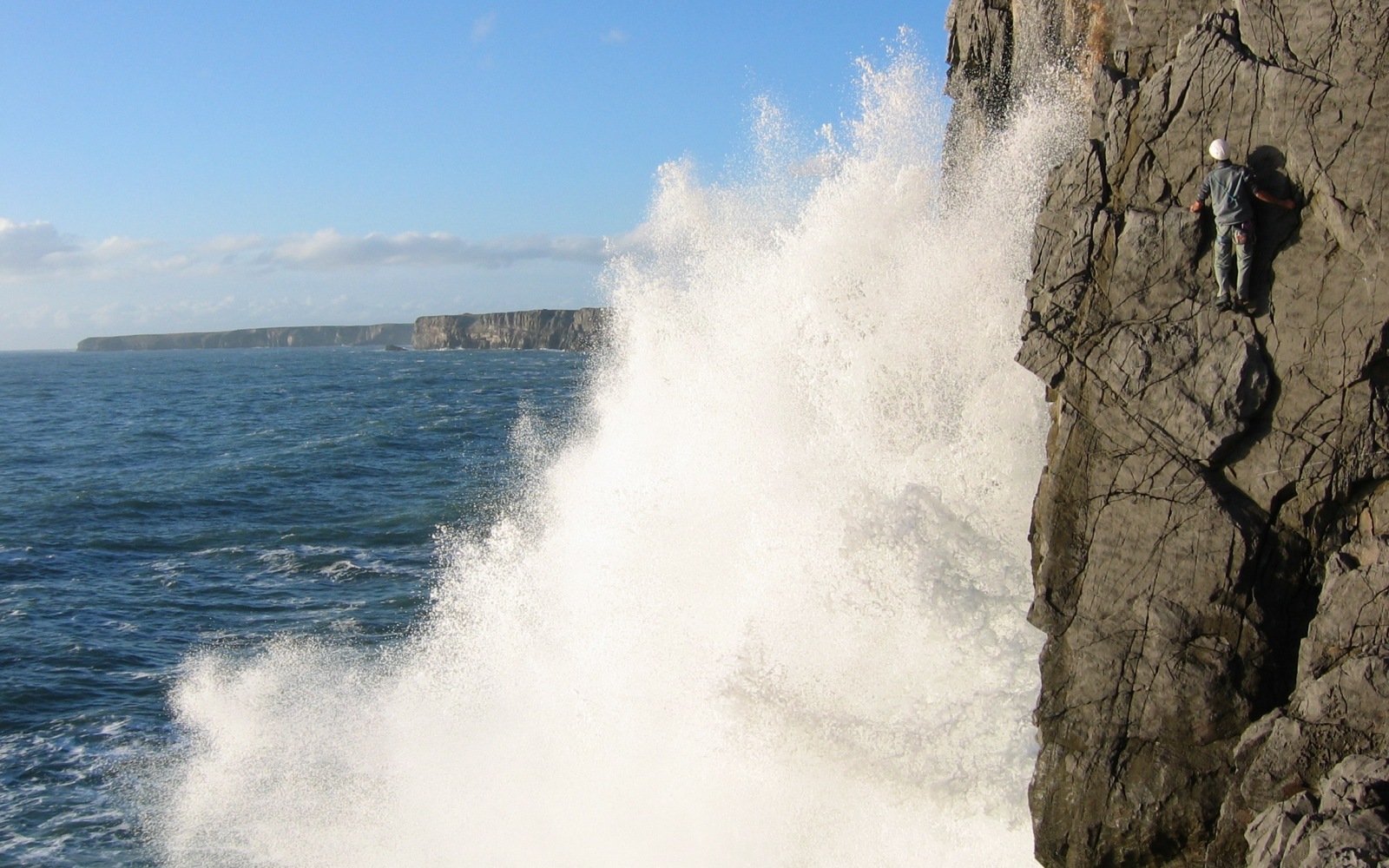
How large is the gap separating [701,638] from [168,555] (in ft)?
54.7

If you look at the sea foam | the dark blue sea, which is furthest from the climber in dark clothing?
the dark blue sea

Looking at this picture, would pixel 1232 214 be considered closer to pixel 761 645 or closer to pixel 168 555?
pixel 761 645

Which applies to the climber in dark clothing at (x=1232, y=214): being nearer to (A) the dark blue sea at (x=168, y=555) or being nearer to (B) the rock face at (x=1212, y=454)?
(B) the rock face at (x=1212, y=454)

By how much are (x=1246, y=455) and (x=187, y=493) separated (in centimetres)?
2960

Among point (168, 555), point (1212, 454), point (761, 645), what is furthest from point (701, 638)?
point (168, 555)

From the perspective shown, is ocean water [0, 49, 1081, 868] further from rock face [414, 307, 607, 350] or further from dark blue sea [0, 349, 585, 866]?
rock face [414, 307, 607, 350]

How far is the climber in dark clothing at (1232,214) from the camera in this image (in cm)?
855

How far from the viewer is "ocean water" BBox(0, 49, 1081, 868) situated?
1118 centimetres

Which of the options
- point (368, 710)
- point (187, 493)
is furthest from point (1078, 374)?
point (187, 493)

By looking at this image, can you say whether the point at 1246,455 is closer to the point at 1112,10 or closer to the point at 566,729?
the point at 1112,10

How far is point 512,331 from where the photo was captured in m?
164

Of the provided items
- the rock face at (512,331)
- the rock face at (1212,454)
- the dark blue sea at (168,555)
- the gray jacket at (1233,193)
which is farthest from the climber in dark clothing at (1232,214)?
the rock face at (512,331)

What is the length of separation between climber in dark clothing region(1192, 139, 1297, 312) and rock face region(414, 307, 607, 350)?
420 ft

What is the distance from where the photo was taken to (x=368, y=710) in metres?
16.0
